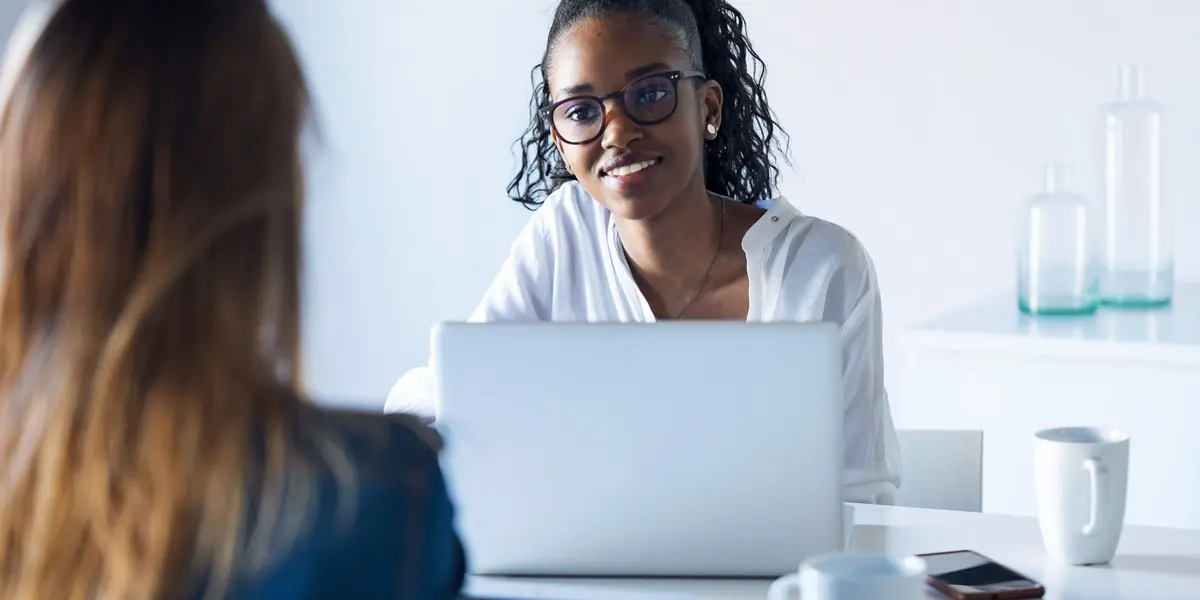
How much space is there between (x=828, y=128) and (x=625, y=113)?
1.06 metres

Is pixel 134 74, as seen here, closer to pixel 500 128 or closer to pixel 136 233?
pixel 136 233

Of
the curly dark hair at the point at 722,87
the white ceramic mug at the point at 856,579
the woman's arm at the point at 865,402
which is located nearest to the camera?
the white ceramic mug at the point at 856,579

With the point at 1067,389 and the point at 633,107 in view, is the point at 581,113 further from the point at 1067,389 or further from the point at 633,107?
the point at 1067,389

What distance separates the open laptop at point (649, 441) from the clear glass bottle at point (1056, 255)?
1.32m

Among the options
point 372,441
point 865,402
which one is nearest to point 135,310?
point 372,441

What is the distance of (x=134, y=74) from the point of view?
79 centimetres

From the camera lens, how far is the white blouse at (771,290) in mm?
1702

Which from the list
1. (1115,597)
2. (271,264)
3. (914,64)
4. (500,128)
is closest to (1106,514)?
(1115,597)

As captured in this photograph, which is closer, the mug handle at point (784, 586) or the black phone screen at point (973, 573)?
the mug handle at point (784, 586)

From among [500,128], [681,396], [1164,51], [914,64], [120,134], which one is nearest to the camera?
[120,134]

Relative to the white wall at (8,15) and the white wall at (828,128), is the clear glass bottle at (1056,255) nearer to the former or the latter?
the white wall at (828,128)

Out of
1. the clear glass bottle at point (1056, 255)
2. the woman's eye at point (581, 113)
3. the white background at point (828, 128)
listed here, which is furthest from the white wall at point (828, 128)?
the woman's eye at point (581, 113)

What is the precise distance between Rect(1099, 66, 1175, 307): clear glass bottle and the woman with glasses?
0.69m

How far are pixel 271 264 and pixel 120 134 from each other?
0.12m
